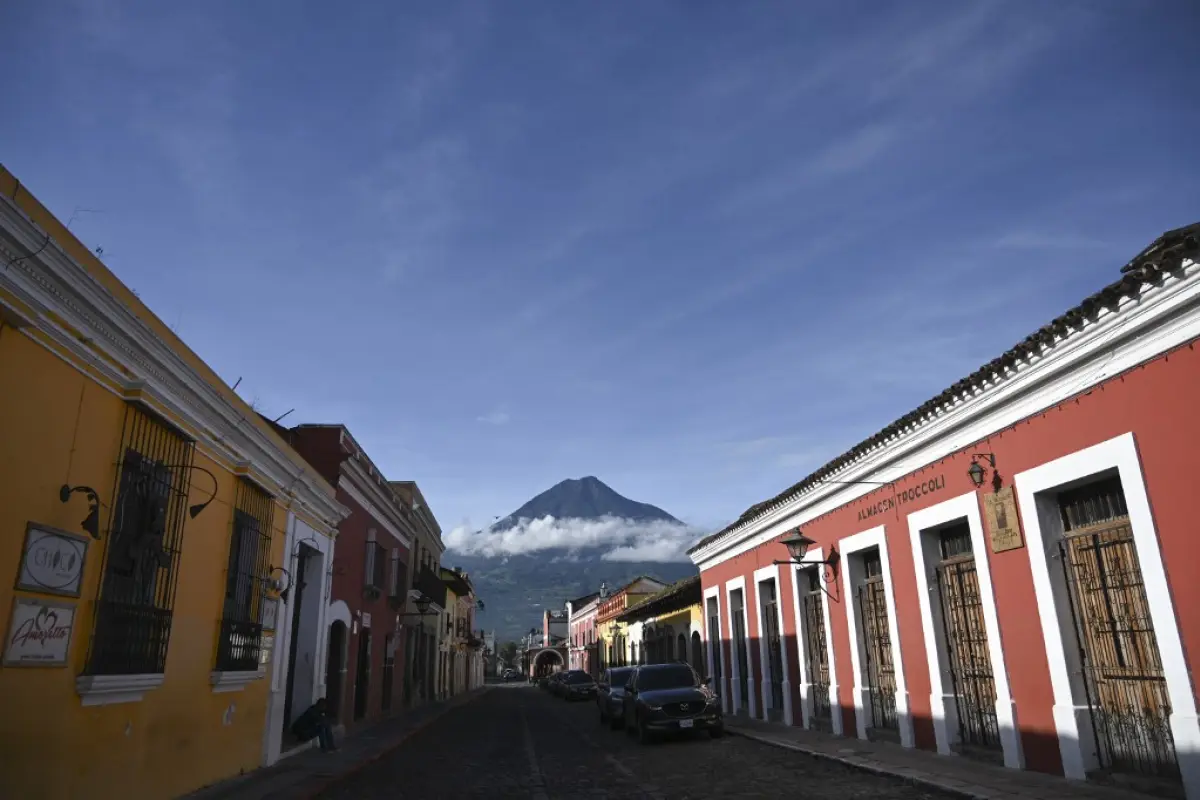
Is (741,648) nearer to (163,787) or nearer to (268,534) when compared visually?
(268,534)

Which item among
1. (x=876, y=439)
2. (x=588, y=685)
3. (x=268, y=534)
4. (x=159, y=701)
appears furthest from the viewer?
(x=588, y=685)

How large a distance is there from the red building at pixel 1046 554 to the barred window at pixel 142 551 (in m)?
9.12

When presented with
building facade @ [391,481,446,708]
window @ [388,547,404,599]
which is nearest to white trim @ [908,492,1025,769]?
window @ [388,547,404,599]

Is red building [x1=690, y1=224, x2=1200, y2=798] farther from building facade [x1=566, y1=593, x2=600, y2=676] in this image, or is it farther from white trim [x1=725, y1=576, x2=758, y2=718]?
building facade [x1=566, y1=593, x2=600, y2=676]

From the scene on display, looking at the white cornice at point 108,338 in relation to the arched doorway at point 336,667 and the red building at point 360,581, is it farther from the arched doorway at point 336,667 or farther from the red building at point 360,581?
the arched doorway at point 336,667

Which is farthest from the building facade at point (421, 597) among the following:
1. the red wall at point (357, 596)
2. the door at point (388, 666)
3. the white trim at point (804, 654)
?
the white trim at point (804, 654)

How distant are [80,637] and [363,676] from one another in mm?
13708

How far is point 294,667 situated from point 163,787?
21.0 ft

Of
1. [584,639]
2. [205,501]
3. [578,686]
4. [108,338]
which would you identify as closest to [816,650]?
[205,501]

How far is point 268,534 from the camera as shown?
1142 centimetres

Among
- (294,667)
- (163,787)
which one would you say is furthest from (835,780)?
(294,667)

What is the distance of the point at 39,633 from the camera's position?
19.9 ft

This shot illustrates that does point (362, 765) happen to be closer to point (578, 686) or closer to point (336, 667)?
point (336, 667)

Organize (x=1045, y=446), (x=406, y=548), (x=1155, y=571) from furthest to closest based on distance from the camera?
(x=406, y=548), (x=1045, y=446), (x=1155, y=571)
